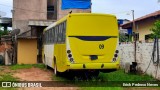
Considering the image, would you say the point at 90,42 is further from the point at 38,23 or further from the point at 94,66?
the point at 38,23

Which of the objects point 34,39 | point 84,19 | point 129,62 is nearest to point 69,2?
point 34,39

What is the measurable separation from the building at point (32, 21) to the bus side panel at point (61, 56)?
1174cm

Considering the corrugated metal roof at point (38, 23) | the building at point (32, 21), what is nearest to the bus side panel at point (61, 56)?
the building at point (32, 21)

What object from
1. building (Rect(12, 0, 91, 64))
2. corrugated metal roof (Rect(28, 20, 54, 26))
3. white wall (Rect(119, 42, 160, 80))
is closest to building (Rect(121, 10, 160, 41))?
white wall (Rect(119, 42, 160, 80))

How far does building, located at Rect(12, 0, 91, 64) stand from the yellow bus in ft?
46.8

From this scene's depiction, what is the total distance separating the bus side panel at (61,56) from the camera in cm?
1431

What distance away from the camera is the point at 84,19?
14062 mm

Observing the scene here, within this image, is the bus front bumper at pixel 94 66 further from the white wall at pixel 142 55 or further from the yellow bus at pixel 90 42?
the white wall at pixel 142 55

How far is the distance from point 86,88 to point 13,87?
115 inches

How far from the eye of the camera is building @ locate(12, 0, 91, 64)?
2817 centimetres

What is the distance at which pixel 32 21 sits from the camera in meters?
30.0

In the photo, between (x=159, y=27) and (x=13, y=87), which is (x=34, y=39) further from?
(x=13, y=87)


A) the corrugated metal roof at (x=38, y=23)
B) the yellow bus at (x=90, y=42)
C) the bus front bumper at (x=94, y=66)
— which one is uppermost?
the corrugated metal roof at (x=38, y=23)

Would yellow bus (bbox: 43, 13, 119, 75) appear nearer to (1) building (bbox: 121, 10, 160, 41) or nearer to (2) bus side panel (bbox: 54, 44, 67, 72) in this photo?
(2) bus side panel (bbox: 54, 44, 67, 72)
